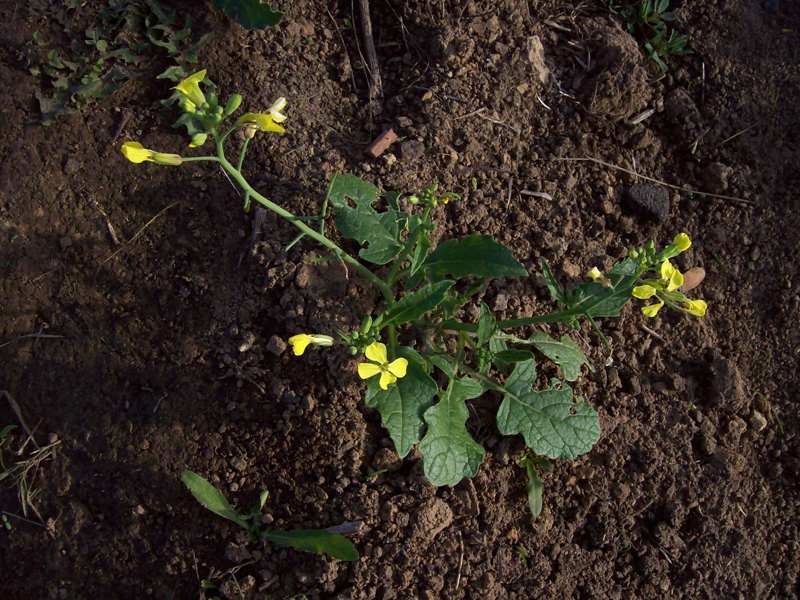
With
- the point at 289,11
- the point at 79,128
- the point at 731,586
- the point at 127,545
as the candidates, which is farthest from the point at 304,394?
the point at 731,586

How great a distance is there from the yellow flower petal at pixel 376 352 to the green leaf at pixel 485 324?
0.46 metres

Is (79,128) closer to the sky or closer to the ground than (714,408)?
closer to the sky

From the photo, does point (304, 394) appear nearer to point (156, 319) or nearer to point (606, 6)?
point (156, 319)

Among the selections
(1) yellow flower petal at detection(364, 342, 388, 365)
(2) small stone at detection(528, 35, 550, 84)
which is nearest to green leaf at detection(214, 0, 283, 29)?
(2) small stone at detection(528, 35, 550, 84)

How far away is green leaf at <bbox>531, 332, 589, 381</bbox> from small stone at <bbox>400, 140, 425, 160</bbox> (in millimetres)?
1036

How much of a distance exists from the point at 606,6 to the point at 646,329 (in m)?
1.84

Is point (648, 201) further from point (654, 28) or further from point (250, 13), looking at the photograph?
point (250, 13)

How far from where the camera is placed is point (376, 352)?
2.67 m

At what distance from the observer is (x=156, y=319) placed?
3121 millimetres

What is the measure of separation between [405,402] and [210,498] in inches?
37.3

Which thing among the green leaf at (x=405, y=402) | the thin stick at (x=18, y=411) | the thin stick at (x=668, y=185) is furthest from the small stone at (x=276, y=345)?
the thin stick at (x=668, y=185)

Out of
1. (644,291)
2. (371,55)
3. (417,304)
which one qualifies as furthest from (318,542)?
(371,55)

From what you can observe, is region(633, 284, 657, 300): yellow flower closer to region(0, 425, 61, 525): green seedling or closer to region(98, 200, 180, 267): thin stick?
region(98, 200, 180, 267): thin stick

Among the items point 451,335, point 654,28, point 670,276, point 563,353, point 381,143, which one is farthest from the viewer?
point 654,28
